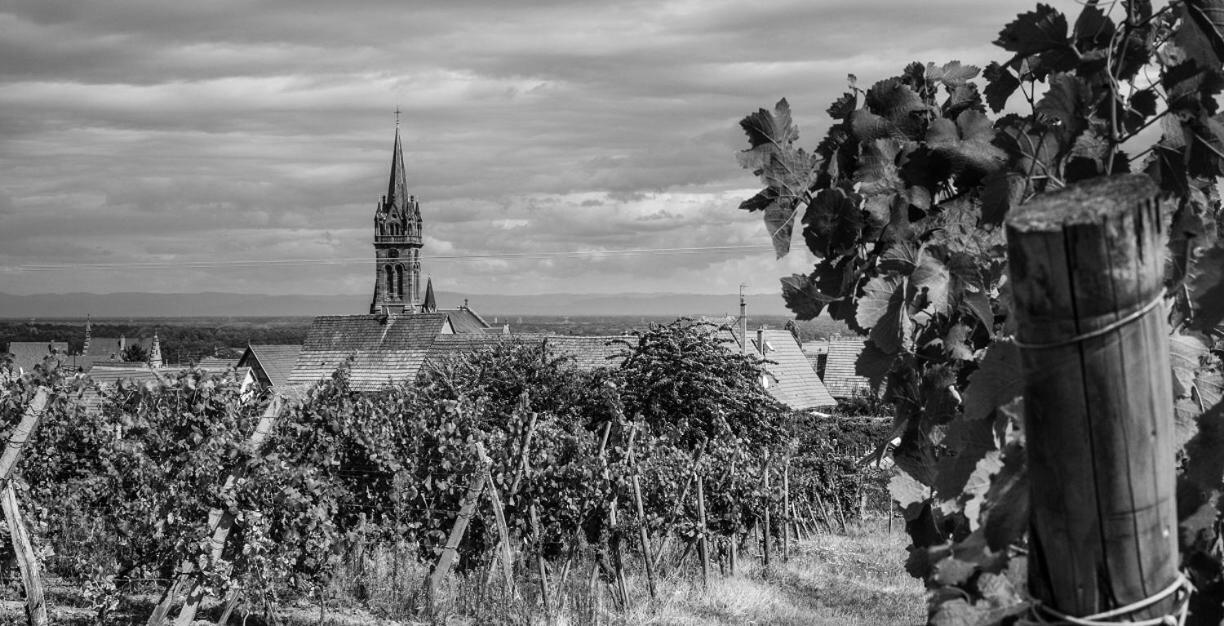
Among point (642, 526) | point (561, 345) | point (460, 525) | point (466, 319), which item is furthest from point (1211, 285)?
point (466, 319)

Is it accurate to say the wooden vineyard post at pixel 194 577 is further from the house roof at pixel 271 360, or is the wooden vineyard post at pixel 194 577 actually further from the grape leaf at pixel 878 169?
the house roof at pixel 271 360

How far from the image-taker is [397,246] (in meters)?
105

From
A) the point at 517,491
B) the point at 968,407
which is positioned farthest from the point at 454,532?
the point at 968,407

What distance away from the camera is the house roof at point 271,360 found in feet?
168

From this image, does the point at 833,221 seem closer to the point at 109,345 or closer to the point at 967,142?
the point at 967,142

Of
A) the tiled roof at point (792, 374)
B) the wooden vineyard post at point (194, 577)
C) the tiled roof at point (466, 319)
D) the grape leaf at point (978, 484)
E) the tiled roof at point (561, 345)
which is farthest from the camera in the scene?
the tiled roof at point (466, 319)

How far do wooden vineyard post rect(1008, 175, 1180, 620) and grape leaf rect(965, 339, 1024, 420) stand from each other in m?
0.53

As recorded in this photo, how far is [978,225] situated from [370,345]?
4254cm

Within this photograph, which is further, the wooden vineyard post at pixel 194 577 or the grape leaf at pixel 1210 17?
the wooden vineyard post at pixel 194 577

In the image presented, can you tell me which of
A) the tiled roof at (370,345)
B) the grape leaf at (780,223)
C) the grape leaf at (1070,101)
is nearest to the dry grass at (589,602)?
the grape leaf at (780,223)

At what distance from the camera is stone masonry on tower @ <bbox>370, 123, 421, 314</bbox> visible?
104438 mm

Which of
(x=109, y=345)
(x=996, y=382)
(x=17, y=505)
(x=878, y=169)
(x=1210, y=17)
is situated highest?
(x=1210, y=17)

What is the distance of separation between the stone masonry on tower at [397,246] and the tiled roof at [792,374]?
66.7 metres

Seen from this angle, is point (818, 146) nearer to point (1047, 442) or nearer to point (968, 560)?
point (968, 560)
